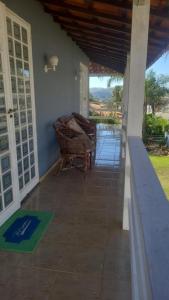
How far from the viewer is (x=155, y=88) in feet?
33.0

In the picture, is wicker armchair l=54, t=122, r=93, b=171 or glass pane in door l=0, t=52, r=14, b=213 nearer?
glass pane in door l=0, t=52, r=14, b=213

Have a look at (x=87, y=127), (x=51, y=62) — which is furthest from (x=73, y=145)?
(x=87, y=127)

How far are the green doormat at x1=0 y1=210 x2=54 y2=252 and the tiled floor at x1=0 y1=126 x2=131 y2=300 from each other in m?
0.07

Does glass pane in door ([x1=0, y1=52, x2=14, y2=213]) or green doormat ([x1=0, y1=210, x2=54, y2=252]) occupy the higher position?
glass pane in door ([x1=0, y1=52, x2=14, y2=213])

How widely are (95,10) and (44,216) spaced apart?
2.47m

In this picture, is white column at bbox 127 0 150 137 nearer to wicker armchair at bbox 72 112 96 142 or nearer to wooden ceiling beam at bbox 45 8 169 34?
wooden ceiling beam at bbox 45 8 169 34

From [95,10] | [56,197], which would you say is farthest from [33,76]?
[56,197]

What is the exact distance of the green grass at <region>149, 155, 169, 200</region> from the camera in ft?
20.0

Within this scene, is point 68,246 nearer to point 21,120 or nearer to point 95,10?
point 21,120

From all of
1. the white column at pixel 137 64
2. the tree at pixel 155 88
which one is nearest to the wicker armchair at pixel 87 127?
the white column at pixel 137 64

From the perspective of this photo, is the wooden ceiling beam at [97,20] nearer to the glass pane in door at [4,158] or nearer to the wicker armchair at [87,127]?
the glass pane in door at [4,158]

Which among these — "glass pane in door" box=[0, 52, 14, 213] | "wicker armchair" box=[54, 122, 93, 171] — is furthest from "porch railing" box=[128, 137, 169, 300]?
"wicker armchair" box=[54, 122, 93, 171]

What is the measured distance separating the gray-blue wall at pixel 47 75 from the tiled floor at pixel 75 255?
100cm

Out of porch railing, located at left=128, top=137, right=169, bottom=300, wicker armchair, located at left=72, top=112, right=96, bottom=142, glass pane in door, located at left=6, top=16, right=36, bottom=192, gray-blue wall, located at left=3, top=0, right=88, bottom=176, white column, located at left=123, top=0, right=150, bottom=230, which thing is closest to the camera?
porch railing, located at left=128, top=137, right=169, bottom=300
